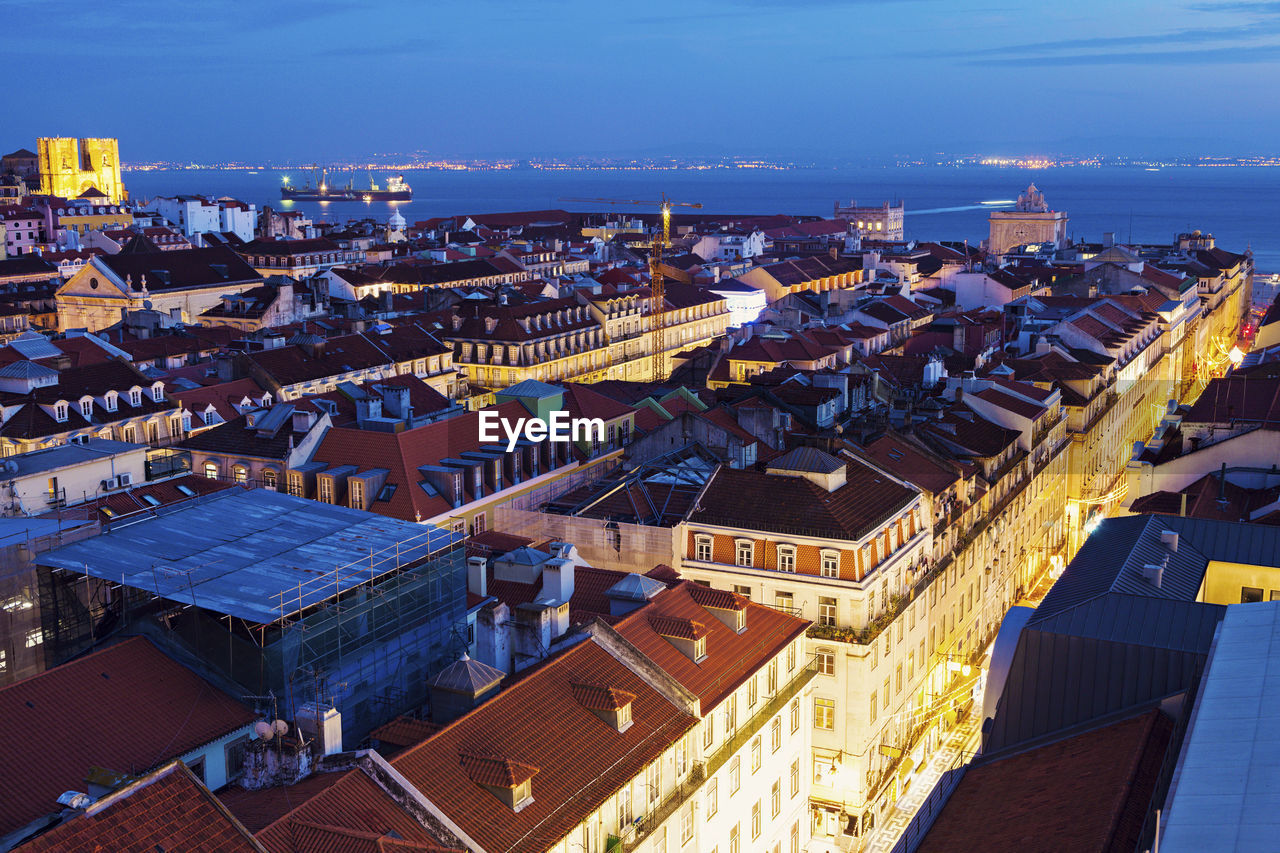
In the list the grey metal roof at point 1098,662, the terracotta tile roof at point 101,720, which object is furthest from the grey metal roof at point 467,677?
the grey metal roof at point 1098,662

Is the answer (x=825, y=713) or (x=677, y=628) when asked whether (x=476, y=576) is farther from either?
(x=825, y=713)

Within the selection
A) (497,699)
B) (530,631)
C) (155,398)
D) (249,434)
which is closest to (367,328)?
(155,398)

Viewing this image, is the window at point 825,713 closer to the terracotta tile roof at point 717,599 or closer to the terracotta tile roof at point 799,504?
the terracotta tile roof at point 799,504

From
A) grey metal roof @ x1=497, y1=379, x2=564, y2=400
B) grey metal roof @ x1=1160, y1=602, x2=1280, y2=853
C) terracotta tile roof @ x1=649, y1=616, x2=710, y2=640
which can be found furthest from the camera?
grey metal roof @ x1=497, y1=379, x2=564, y2=400

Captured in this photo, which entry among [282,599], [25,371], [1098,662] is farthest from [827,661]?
[25,371]

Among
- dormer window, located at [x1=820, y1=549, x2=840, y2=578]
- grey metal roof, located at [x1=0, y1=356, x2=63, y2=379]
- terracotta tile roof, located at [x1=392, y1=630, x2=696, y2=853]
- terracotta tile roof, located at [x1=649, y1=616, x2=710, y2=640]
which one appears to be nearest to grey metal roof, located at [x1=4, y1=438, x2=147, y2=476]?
grey metal roof, located at [x1=0, y1=356, x2=63, y2=379]

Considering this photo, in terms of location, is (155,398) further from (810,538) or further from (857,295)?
(857,295)

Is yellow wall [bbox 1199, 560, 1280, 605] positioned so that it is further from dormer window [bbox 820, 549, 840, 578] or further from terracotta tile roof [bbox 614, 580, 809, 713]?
terracotta tile roof [bbox 614, 580, 809, 713]
